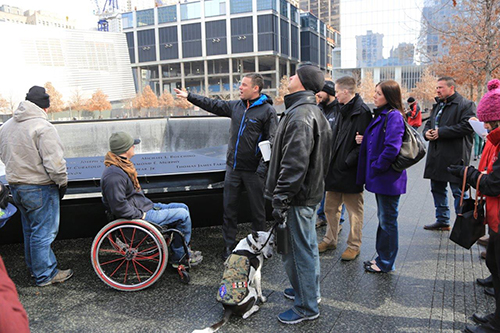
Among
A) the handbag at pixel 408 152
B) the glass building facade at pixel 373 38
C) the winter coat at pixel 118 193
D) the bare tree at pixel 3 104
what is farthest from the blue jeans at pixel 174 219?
the glass building facade at pixel 373 38

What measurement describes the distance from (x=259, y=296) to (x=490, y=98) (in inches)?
94.6

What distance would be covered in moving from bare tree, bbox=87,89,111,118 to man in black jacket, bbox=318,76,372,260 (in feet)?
184

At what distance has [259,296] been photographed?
343cm

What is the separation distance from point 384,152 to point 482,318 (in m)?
1.56

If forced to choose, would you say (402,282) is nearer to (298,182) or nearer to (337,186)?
(337,186)

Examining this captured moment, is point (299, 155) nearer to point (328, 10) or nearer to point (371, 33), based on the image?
point (371, 33)

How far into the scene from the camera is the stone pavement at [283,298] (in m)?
3.12

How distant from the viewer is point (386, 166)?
3740 millimetres

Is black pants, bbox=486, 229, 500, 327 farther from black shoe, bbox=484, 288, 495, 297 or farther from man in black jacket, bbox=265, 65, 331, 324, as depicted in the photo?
man in black jacket, bbox=265, 65, 331, 324

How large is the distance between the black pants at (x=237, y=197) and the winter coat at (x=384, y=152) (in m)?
1.19

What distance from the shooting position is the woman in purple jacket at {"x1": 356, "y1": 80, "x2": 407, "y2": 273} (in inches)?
146

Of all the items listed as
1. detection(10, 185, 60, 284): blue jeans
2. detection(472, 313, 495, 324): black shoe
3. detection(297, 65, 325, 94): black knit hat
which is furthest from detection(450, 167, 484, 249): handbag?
detection(10, 185, 60, 284): blue jeans

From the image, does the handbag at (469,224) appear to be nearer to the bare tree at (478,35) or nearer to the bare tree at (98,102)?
the bare tree at (478,35)

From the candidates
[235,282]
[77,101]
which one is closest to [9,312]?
[235,282]
